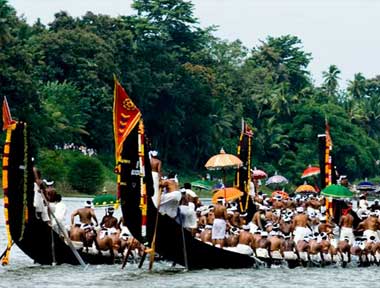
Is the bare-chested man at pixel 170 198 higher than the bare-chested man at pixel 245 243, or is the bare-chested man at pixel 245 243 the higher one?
the bare-chested man at pixel 170 198

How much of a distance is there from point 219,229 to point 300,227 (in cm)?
285

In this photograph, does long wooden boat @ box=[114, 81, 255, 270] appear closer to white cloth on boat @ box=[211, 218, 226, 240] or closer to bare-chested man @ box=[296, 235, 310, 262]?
white cloth on boat @ box=[211, 218, 226, 240]

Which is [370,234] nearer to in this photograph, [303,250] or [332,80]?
[303,250]

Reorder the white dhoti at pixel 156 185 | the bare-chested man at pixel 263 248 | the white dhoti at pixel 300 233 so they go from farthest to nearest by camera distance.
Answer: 1. the white dhoti at pixel 300 233
2. the bare-chested man at pixel 263 248
3. the white dhoti at pixel 156 185

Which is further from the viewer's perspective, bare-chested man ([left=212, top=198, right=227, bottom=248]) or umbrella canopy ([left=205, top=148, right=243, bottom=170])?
umbrella canopy ([left=205, top=148, right=243, bottom=170])

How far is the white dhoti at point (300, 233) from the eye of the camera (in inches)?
1230

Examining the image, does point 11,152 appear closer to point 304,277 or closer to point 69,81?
point 304,277

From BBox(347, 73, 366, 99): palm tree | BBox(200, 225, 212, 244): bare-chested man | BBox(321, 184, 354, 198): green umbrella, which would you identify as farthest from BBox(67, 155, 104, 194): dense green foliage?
BBox(347, 73, 366, 99): palm tree

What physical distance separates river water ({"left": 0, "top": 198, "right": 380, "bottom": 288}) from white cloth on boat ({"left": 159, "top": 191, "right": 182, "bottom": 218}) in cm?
139

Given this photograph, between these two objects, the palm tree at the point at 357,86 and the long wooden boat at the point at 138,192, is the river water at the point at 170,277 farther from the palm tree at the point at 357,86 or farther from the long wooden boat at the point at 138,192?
the palm tree at the point at 357,86

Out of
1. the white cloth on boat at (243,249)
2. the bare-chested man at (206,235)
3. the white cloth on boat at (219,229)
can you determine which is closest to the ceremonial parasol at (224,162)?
the bare-chested man at (206,235)

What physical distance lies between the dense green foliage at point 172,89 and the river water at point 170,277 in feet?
132

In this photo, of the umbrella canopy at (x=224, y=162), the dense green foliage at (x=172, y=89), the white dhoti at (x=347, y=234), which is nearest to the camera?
the white dhoti at (x=347, y=234)

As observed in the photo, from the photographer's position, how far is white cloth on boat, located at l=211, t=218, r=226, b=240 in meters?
29.6
